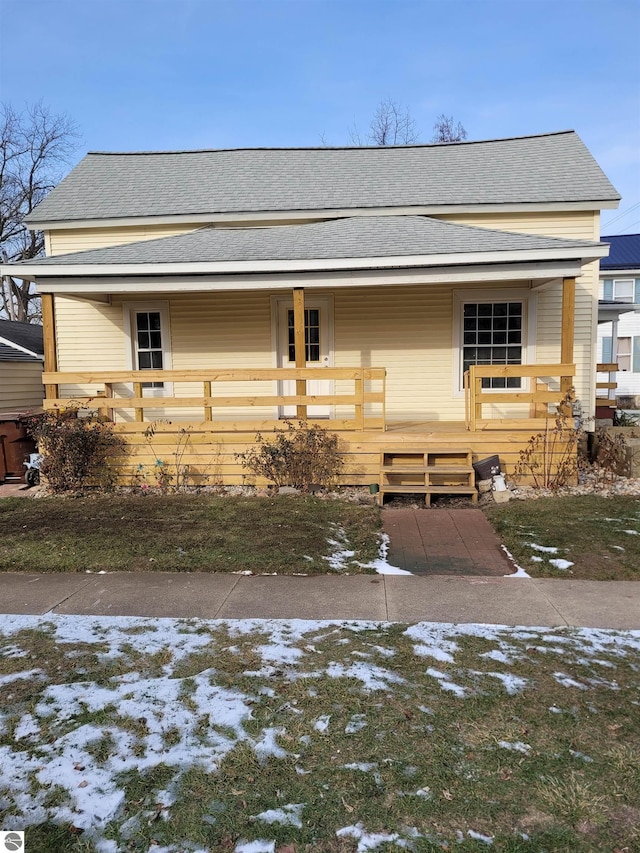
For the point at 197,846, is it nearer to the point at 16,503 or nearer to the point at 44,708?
the point at 44,708

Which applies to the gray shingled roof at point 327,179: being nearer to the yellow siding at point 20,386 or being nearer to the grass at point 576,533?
the yellow siding at point 20,386

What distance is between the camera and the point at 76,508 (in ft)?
24.2

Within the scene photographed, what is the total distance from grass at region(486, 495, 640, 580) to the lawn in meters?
1.35

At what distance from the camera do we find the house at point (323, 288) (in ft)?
29.1

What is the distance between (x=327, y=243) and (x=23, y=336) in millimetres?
11667

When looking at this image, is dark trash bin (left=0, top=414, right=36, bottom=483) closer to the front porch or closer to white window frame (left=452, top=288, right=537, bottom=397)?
the front porch

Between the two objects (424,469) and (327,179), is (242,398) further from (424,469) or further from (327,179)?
(327,179)

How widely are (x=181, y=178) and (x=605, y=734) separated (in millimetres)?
12068

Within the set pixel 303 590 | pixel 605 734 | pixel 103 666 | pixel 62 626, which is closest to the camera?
pixel 605 734

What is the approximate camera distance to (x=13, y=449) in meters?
9.22

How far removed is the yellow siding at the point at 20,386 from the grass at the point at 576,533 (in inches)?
449

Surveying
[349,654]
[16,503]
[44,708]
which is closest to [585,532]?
[349,654]

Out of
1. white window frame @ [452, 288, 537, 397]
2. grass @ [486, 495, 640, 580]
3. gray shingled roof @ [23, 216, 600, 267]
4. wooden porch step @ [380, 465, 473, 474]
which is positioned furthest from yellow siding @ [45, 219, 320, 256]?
grass @ [486, 495, 640, 580]

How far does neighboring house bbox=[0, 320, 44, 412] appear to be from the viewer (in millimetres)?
13352
